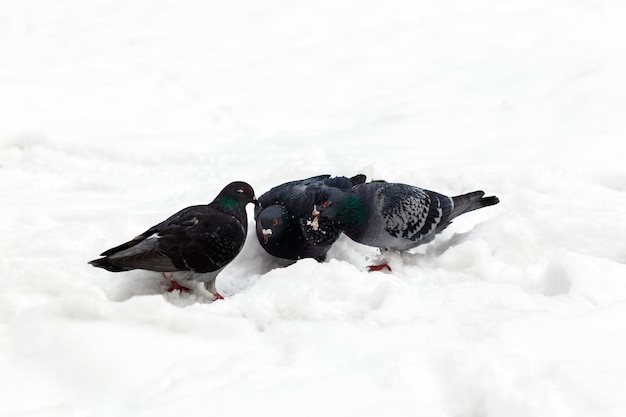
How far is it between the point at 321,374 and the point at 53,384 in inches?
36.5

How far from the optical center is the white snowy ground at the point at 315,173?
98.0 inches

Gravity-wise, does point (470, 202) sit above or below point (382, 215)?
below

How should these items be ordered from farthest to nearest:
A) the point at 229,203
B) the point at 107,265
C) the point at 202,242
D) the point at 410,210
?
the point at 410,210, the point at 229,203, the point at 202,242, the point at 107,265

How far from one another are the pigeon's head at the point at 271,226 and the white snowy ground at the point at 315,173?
23cm

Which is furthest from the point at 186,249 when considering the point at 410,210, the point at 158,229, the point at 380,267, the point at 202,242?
the point at 410,210

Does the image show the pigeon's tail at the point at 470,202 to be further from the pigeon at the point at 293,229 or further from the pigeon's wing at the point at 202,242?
the pigeon's wing at the point at 202,242

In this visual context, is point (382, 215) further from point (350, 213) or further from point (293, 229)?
point (293, 229)

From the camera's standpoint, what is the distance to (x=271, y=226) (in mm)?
4285

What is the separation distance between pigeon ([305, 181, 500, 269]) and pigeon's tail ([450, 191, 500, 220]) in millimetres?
138

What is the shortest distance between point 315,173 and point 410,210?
170cm

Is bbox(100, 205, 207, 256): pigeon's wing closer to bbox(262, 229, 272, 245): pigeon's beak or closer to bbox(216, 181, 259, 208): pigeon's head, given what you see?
bbox(216, 181, 259, 208): pigeon's head

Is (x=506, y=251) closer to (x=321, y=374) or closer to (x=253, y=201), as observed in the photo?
(x=253, y=201)

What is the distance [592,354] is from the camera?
263 centimetres

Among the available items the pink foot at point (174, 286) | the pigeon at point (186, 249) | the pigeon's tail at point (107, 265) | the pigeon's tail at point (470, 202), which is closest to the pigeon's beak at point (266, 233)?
the pigeon at point (186, 249)
